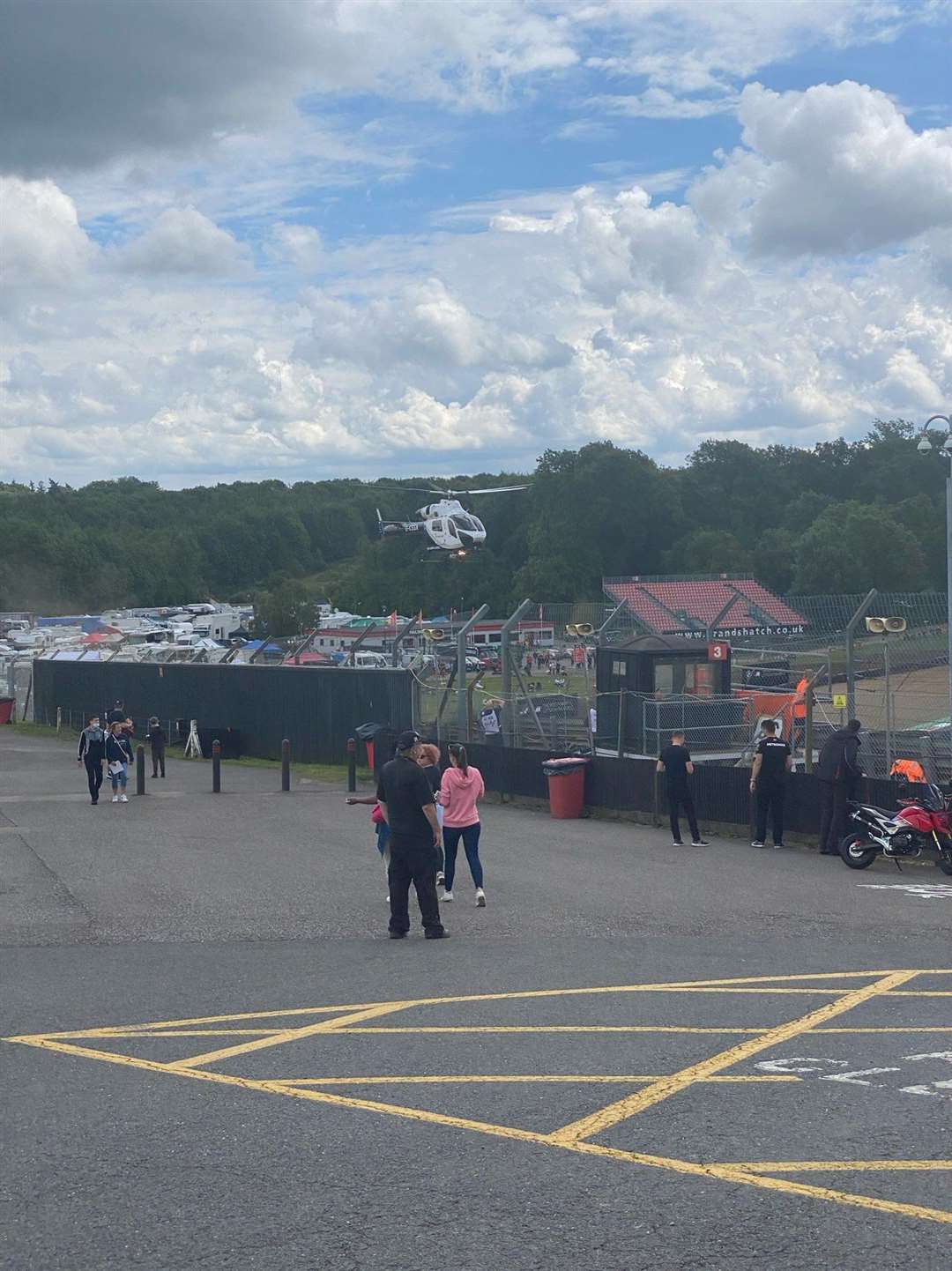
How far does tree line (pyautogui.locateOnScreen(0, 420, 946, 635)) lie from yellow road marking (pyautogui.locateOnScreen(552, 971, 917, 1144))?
59.9m

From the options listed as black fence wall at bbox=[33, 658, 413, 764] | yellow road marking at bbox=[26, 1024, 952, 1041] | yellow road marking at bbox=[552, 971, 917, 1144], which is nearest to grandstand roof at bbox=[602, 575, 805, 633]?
black fence wall at bbox=[33, 658, 413, 764]

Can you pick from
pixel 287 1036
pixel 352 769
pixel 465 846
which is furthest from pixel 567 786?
pixel 287 1036

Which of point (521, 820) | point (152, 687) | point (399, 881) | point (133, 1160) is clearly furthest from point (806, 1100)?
point (152, 687)

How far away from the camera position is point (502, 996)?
9414 millimetres

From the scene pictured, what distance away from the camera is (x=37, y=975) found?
10.4 meters

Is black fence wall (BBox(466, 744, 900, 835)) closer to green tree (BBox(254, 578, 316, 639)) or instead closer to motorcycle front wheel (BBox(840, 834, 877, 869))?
motorcycle front wheel (BBox(840, 834, 877, 869))

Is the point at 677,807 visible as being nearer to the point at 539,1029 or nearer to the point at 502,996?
the point at 502,996

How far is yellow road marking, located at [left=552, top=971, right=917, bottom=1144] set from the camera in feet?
21.0

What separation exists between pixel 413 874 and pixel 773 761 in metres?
7.85

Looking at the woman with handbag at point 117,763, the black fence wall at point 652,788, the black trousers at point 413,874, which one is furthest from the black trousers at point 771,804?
the woman with handbag at point 117,763

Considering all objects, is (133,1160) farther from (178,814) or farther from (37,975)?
(178,814)

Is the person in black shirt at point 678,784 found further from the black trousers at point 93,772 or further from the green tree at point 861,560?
the green tree at point 861,560

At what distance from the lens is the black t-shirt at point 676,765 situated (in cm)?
1814

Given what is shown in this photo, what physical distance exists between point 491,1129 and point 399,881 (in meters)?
5.19
